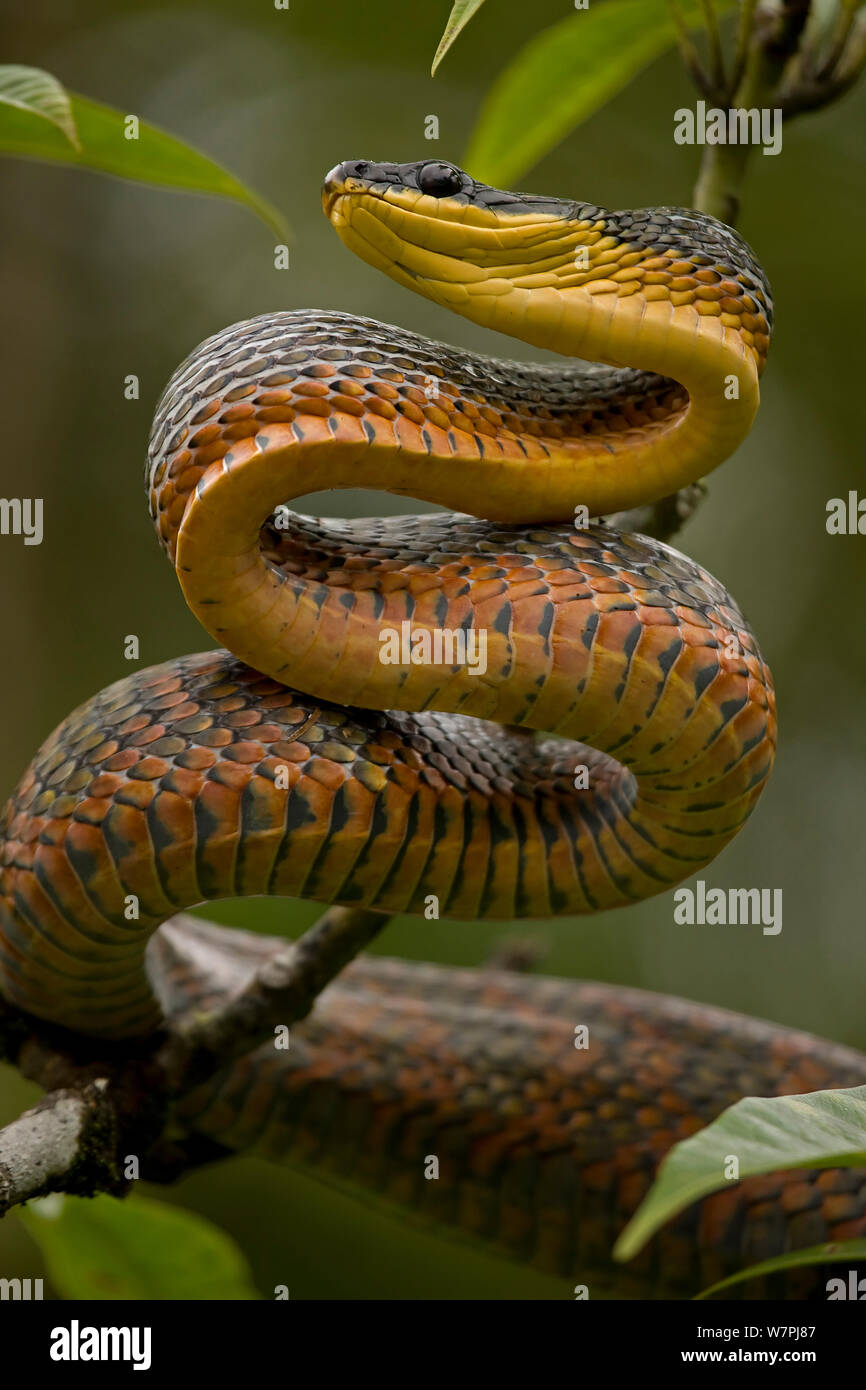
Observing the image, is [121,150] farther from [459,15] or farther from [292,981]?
[292,981]

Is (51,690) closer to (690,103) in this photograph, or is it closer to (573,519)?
(573,519)

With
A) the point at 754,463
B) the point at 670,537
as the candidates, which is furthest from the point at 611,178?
the point at 670,537

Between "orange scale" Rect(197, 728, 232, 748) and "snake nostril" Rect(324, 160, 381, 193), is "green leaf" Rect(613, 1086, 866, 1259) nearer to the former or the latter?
"orange scale" Rect(197, 728, 232, 748)

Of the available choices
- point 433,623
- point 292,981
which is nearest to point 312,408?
point 433,623

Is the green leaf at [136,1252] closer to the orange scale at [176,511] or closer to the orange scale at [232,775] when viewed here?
the orange scale at [232,775]

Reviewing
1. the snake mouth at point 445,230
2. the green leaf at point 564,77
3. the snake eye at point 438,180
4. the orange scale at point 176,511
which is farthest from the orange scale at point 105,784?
the green leaf at point 564,77

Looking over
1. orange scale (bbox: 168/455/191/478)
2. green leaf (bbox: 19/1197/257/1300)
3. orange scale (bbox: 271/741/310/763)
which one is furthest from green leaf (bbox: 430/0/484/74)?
green leaf (bbox: 19/1197/257/1300)
